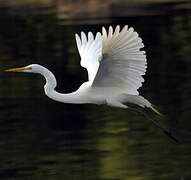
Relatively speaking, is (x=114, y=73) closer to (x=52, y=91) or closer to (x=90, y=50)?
(x=52, y=91)

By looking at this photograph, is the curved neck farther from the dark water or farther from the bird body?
the dark water

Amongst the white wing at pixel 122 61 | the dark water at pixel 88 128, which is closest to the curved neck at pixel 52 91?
the white wing at pixel 122 61

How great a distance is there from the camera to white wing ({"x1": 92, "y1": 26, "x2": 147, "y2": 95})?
521 centimetres

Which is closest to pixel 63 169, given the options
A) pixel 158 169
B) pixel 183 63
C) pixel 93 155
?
pixel 93 155

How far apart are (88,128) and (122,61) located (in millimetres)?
3343

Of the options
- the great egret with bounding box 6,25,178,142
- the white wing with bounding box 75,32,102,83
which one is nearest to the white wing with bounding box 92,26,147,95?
the great egret with bounding box 6,25,178,142

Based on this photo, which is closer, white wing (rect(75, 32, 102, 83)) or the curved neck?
the curved neck

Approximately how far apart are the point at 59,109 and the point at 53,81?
4373 mm

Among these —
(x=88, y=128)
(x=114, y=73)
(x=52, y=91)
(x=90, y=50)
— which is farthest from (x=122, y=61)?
(x=88, y=128)

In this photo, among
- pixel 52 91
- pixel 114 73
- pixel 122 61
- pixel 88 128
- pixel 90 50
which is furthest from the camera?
pixel 88 128

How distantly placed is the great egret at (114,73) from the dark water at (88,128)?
1.24m

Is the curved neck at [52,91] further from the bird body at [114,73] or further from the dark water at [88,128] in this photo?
the dark water at [88,128]

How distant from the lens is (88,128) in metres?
8.70

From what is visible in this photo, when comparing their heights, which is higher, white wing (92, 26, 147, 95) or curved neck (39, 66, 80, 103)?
white wing (92, 26, 147, 95)
